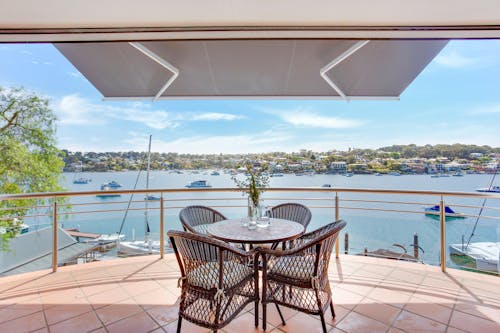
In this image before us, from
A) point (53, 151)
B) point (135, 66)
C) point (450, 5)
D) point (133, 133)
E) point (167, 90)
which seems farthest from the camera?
point (133, 133)

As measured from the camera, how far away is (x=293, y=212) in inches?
117

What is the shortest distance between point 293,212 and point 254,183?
802 mm

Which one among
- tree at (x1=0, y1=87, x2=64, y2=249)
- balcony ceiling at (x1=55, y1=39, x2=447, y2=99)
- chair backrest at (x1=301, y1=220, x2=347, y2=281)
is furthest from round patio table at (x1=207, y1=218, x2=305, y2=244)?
tree at (x1=0, y1=87, x2=64, y2=249)

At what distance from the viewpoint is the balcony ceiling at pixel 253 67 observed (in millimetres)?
2732

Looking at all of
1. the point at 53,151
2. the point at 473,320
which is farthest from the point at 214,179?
the point at 53,151

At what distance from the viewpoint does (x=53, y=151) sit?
29.7 ft

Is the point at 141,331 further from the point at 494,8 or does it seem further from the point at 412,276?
the point at 494,8

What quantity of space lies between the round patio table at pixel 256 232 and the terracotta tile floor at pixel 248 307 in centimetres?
70

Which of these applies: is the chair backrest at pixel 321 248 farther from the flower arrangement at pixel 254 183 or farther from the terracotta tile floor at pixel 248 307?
the flower arrangement at pixel 254 183

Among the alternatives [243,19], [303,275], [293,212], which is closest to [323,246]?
[303,275]

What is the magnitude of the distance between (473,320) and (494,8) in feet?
7.82

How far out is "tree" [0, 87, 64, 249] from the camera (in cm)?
777

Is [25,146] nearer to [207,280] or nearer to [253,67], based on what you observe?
[253,67]

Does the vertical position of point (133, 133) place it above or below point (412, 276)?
above
